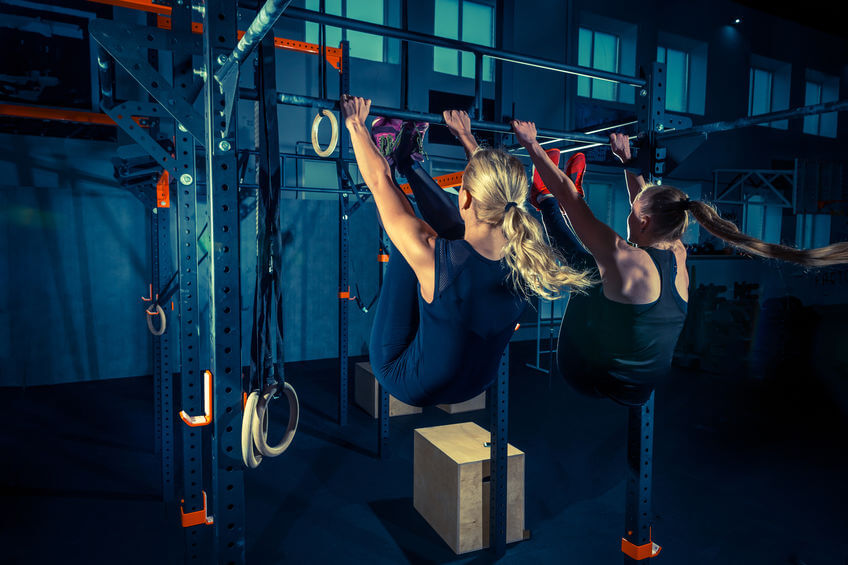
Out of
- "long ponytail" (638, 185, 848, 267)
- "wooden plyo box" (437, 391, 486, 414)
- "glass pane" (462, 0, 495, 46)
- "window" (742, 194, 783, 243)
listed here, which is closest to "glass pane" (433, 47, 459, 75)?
"glass pane" (462, 0, 495, 46)

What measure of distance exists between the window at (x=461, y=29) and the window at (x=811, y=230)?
30.1 feet

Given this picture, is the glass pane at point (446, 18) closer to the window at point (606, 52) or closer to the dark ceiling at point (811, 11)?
the window at point (606, 52)

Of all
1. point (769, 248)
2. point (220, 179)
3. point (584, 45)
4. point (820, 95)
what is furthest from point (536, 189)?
point (820, 95)

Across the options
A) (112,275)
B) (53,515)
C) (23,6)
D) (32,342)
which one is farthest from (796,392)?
(23,6)

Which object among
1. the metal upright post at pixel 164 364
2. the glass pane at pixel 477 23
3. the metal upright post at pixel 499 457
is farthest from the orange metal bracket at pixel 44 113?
the glass pane at pixel 477 23

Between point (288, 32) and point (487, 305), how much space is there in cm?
695

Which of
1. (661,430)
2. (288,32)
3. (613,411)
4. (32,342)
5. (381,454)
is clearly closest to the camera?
(381,454)

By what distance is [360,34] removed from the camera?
762 centimetres

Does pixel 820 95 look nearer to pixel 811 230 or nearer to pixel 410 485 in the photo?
pixel 811 230

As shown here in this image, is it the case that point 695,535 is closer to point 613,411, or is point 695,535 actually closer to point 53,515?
point 613,411

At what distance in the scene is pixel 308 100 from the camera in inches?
64.2

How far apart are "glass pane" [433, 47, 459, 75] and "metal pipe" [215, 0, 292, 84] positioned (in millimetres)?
7543

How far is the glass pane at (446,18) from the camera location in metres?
8.32

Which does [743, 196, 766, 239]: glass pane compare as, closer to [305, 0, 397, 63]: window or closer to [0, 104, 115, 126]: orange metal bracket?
[305, 0, 397, 63]: window
